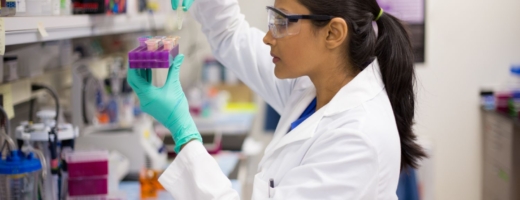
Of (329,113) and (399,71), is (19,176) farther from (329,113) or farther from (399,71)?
(399,71)

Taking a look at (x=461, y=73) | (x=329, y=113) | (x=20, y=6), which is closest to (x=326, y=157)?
(x=329, y=113)

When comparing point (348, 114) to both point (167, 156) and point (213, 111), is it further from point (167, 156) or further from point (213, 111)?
point (213, 111)

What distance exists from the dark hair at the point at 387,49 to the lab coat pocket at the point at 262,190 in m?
0.42

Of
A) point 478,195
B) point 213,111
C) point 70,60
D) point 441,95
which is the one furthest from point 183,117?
point 478,195

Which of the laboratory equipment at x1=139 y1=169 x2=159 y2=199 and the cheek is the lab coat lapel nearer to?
the cheek

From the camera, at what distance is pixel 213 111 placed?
4262mm

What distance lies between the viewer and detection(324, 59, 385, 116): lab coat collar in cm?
156

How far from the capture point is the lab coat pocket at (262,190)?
4.97 ft

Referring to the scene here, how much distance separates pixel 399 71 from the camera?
164cm

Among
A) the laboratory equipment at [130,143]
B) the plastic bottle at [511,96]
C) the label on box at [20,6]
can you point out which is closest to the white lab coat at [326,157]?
the label on box at [20,6]

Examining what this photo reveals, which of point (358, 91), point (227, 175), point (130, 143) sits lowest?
point (227, 175)

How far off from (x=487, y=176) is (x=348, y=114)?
3.33 m

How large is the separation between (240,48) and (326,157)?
648 millimetres

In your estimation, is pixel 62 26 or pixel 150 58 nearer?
pixel 150 58
